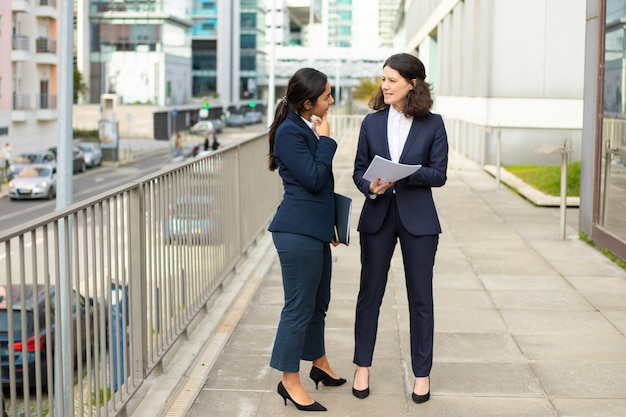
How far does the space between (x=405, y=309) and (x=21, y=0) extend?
6388cm

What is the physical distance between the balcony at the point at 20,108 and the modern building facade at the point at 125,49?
2836 cm

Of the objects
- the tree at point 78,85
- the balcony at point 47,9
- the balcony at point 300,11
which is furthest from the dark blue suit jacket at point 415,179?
the balcony at point 300,11

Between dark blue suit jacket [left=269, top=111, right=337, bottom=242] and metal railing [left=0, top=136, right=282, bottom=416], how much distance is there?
0.81m

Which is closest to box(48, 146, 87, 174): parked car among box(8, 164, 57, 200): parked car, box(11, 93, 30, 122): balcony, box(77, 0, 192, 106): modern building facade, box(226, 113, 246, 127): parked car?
box(11, 93, 30, 122): balcony

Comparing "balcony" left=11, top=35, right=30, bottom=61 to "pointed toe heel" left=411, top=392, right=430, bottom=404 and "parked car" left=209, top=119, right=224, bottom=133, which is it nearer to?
"parked car" left=209, top=119, right=224, bottom=133

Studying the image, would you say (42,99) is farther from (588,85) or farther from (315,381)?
(315,381)

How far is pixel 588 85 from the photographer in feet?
39.0

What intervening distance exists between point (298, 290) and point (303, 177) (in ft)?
1.96

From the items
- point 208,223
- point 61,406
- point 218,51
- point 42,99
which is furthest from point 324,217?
point 218,51

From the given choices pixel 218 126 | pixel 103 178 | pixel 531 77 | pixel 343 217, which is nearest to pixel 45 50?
pixel 103 178

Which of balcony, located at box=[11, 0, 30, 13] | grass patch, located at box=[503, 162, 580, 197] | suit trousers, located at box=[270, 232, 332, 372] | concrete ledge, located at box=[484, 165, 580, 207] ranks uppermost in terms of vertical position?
balcony, located at box=[11, 0, 30, 13]

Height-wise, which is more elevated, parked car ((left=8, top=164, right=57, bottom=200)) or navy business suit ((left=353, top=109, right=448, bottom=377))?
navy business suit ((left=353, top=109, right=448, bottom=377))

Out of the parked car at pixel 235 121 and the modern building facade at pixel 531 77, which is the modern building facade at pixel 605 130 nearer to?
the modern building facade at pixel 531 77

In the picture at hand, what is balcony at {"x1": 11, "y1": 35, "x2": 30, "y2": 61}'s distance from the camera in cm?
6662
